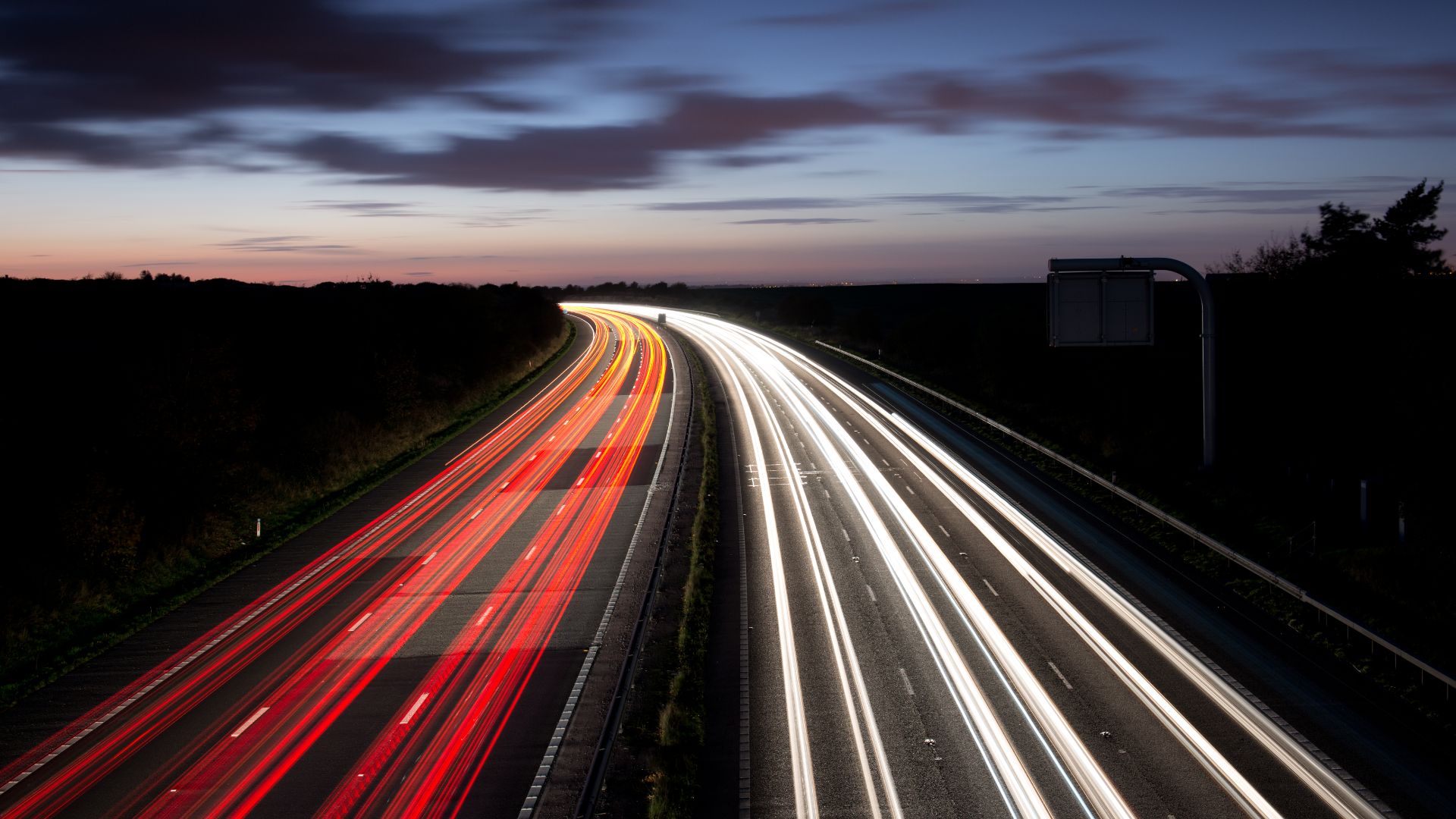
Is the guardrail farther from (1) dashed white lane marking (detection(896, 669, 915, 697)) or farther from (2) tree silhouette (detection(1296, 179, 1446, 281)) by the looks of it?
(2) tree silhouette (detection(1296, 179, 1446, 281))

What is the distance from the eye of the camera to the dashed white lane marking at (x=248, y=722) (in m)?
16.7

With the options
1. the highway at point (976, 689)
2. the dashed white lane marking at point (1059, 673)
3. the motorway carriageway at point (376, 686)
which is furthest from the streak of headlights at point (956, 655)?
the motorway carriageway at point (376, 686)

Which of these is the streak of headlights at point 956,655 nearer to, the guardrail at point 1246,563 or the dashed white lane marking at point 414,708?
Result: the guardrail at point 1246,563

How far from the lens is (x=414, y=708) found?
57.4ft

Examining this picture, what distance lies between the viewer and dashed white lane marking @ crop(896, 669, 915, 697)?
56.6 ft

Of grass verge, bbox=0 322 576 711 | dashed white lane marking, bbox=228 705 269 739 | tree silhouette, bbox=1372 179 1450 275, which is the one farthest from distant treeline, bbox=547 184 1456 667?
grass verge, bbox=0 322 576 711

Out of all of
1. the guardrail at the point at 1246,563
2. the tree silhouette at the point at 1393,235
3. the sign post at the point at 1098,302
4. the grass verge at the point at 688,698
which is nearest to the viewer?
the grass verge at the point at 688,698

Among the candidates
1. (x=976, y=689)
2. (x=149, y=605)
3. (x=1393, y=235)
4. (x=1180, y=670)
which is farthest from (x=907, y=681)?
(x=1393, y=235)

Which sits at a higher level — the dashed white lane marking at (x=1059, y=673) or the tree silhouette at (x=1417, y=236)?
the tree silhouette at (x=1417, y=236)

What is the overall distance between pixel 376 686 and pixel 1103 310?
2302cm

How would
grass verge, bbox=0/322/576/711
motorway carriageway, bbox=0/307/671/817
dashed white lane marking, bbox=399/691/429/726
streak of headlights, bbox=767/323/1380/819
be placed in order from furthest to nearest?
grass verge, bbox=0/322/576/711 < dashed white lane marking, bbox=399/691/429/726 < motorway carriageway, bbox=0/307/671/817 < streak of headlights, bbox=767/323/1380/819

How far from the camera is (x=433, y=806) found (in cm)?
1412

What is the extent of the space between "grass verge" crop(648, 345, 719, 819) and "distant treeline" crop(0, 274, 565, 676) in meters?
13.4

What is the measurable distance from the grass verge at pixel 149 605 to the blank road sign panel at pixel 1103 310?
24.2 metres
